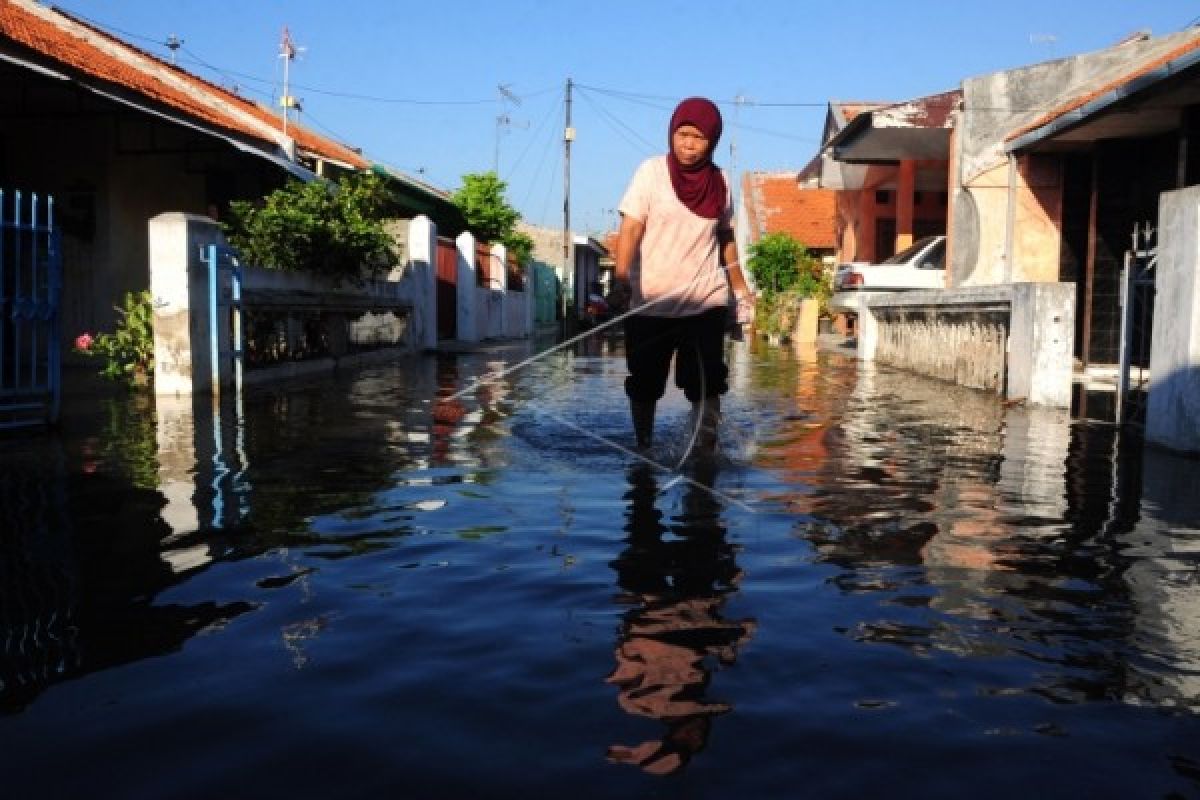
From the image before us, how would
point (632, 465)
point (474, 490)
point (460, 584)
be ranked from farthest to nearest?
1. point (632, 465)
2. point (474, 490)
3. point (460, 584)

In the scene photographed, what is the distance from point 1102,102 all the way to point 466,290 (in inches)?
628

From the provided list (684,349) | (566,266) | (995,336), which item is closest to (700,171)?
(684,349)

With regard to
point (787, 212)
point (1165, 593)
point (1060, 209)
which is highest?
point (787, 212)

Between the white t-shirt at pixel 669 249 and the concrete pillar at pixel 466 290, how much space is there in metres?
19.3

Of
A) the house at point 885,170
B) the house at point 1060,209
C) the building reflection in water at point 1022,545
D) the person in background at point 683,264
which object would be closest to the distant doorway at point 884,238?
the house at point 885,170

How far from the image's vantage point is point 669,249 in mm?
6051

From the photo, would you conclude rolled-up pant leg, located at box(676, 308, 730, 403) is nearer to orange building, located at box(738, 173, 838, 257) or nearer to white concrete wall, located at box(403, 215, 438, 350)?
white concrete wall, located at box(403, 215, 438, 350)

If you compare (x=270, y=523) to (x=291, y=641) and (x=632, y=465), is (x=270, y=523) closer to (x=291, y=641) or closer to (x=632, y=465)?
(x=291, y=641)

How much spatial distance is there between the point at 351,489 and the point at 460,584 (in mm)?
1987

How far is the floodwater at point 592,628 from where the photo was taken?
219 centimetres

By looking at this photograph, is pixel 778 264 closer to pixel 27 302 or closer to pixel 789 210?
pixel 789 210

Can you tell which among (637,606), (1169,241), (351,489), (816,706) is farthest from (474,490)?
(1169,241)

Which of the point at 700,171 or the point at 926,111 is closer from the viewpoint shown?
the point at 700,171

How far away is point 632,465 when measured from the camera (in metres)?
6.15
